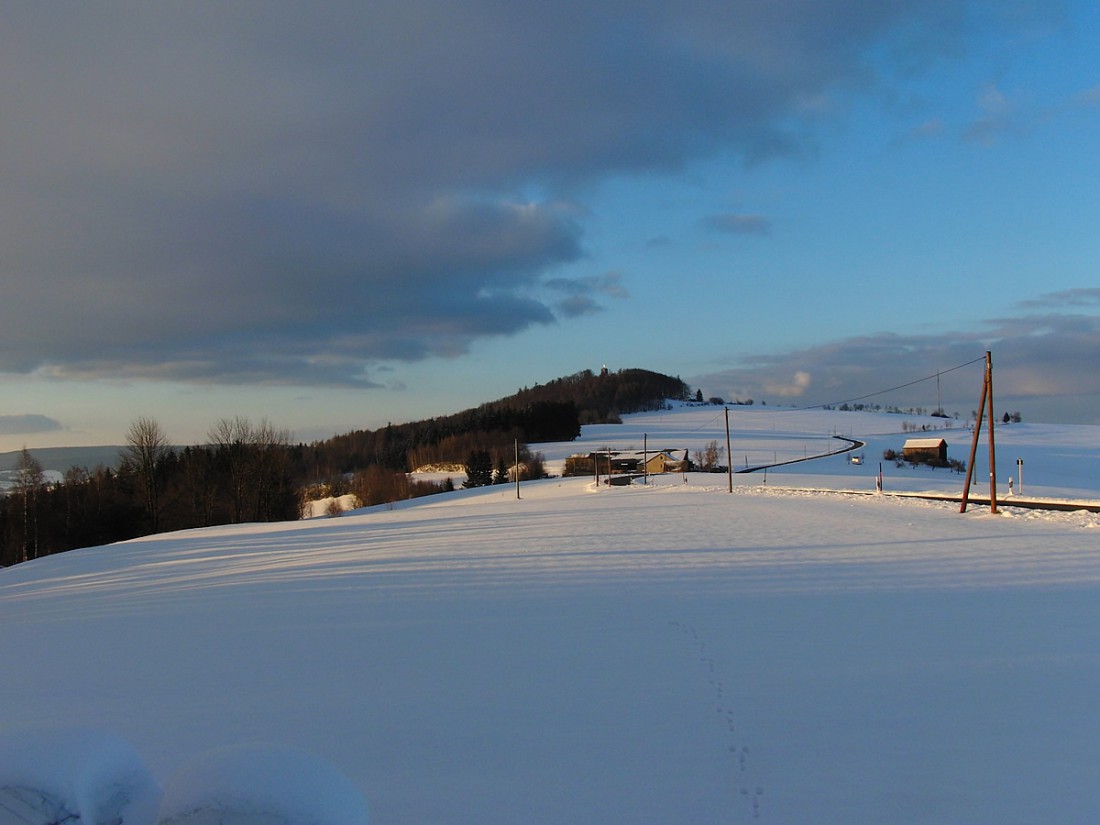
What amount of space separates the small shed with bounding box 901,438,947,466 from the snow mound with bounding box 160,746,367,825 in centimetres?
7428

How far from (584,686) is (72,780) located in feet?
17.2

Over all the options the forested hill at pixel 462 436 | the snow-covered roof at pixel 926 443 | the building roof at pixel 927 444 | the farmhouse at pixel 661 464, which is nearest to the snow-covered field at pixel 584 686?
the farmhouse at pixel 661 464

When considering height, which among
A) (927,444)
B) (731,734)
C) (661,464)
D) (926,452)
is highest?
(731,734)

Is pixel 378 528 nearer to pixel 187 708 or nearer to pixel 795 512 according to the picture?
pixel 795 512

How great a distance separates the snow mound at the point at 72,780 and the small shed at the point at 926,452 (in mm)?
74450

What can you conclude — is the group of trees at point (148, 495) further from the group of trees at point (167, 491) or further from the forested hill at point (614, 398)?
the forested hill at point (614, 398)

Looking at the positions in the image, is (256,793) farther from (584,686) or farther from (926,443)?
(926,443)

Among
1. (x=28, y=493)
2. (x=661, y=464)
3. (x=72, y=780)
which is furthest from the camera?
(x=661, y=464)

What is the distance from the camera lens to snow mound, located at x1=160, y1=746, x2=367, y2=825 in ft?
8.02

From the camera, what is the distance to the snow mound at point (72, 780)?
2557 millimetres

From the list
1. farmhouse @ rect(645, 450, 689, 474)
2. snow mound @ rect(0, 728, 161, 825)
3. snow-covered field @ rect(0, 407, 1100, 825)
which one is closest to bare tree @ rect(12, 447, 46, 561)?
snow-covered field @ rect(0, 407, 1100, 825)

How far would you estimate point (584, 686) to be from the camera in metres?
7.19

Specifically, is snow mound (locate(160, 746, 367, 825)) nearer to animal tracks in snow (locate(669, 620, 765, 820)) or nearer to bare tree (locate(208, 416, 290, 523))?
animal tracks in snow (locate(669, 620, 765, 820))

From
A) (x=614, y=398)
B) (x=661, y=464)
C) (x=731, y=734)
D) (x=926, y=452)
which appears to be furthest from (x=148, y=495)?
(x=614, y=398)
